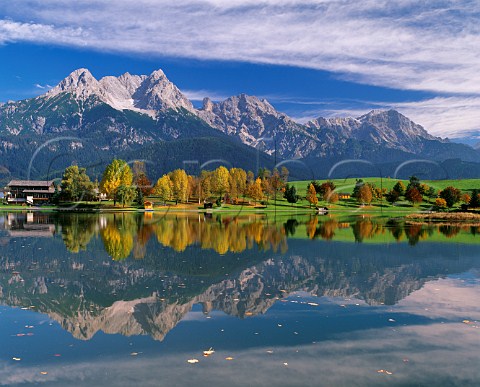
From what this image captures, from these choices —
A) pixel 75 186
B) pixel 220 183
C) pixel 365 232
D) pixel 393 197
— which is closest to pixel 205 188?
pixel 220 183

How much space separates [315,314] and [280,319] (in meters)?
1.68

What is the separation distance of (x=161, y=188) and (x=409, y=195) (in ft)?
246

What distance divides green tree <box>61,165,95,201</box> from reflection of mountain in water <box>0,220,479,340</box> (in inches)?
3860

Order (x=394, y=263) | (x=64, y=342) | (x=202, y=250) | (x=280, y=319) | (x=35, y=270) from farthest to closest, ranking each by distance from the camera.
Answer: (x=202, y=250)
(x=394, y=263)
(x=35, y=270)
(x=280, y=319)
(x=64, y=342)

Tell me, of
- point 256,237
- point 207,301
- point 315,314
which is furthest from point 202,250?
point 315,314

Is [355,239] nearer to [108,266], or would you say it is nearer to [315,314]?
[108,266]

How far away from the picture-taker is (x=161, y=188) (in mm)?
139750

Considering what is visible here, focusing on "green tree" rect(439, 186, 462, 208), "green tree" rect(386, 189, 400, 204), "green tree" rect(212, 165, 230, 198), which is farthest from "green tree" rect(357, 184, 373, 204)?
"green tree" rect(212, 165, 230, 198)

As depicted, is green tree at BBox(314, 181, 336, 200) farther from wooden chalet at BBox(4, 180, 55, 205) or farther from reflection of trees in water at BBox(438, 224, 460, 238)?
wooden chalet at BBox(4, 180, 55, 205)

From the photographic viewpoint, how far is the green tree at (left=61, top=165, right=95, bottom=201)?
442 feet

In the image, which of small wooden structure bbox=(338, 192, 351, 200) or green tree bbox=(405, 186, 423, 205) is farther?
small wooden structure bbox=(338, 192, 351, 200)

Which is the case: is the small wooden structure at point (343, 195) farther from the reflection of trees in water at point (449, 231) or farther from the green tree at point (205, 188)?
the reflection of trees in water at point (449, 231)

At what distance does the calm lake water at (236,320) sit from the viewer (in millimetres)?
13047

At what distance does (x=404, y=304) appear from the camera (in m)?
21.1
